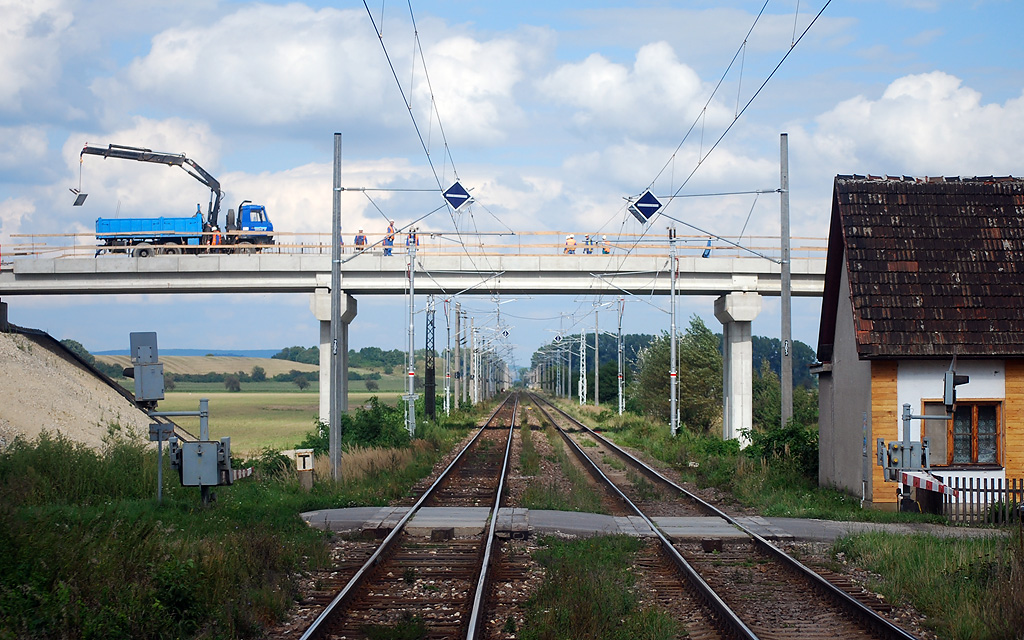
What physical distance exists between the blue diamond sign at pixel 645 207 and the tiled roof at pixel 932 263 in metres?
7.39

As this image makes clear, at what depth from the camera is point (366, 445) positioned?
2877 cm

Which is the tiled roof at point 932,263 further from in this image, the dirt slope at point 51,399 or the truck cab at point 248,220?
the truck cab at point 248,220

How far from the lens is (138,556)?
9.80 metres

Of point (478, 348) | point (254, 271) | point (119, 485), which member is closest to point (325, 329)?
point (254, 271)

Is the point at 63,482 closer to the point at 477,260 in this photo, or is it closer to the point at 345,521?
the point at 345,521

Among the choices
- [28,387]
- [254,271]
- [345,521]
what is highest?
[254,271]

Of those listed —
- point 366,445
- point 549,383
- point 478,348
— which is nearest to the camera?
point 366,445

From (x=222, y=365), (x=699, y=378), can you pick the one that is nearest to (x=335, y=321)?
(x=699, y=378)

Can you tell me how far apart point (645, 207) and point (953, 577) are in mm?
18124

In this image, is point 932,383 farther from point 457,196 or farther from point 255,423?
point 255,423

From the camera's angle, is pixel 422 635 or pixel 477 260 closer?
pixel 422 635

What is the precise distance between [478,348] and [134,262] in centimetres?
4893

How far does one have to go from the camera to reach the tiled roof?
18.7 metres

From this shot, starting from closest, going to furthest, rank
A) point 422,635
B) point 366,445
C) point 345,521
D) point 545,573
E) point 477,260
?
point 422,635
point 545,573
point 345,521
point 366,445
point 477,260
